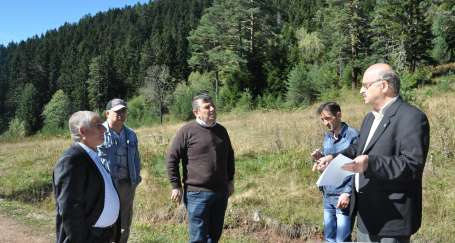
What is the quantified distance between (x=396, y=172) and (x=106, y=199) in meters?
1.97

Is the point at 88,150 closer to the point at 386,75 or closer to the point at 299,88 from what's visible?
the point at 386,75

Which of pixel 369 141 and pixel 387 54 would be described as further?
pixel 387 54

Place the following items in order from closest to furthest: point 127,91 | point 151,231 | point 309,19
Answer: point 151,231
point 309,19
point 127,91

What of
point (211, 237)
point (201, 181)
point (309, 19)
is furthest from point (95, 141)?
point (309, 19)

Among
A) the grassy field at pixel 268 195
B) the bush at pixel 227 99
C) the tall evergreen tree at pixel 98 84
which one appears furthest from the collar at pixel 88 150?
the tall evergreen tree at pixel 98 84

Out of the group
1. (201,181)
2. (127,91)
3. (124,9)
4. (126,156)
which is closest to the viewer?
(201,181)

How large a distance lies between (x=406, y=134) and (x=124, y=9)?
135 metres

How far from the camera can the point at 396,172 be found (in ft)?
8.91

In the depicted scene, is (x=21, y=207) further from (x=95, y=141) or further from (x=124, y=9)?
(x=124, y=9)

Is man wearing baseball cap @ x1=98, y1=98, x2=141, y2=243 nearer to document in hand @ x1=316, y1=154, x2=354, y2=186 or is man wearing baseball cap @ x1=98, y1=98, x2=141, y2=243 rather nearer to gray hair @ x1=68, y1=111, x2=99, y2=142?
gray hair @ x1=68, y1=111, x2=99, y2=142

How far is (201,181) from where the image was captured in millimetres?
4531

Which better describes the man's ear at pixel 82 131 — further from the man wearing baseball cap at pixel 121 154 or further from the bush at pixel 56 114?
the bush at pixel 56 114

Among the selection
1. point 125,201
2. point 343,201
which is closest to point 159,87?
point 125,201

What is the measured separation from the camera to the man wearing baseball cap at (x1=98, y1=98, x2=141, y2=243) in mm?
5082
